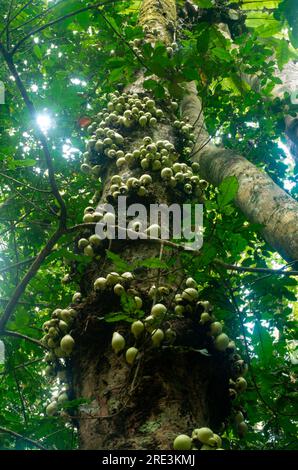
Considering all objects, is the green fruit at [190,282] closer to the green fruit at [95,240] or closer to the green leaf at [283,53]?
the green fruit at [95,240]

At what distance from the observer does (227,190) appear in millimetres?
1883

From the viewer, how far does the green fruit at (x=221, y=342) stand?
6.31 ft

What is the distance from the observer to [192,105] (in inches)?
195

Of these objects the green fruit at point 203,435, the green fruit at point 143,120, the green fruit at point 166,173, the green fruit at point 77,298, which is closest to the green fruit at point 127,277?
the green fruit at point 77,298

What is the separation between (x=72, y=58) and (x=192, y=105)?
1.91 metres

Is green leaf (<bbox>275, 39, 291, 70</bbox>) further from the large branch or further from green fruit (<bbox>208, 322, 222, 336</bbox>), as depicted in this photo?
green fruit (<bbox>208, 322, 222, 336</bbox>)

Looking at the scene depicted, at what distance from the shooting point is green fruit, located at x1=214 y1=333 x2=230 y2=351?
1.92 m

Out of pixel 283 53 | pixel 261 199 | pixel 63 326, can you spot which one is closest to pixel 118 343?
pixel 63 326

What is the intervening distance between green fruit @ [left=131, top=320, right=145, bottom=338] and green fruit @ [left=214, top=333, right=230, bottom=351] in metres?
0.36

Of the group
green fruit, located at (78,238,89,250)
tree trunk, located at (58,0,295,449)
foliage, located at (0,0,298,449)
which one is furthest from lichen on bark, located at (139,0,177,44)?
green fruit, located at (78,238,89,250)

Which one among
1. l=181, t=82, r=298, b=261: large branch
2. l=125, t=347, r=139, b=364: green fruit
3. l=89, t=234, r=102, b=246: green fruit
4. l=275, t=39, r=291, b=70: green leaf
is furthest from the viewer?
l=275, t=39, r=291, b=70: green leaf

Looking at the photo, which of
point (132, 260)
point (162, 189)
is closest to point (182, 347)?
point (132, 260)
